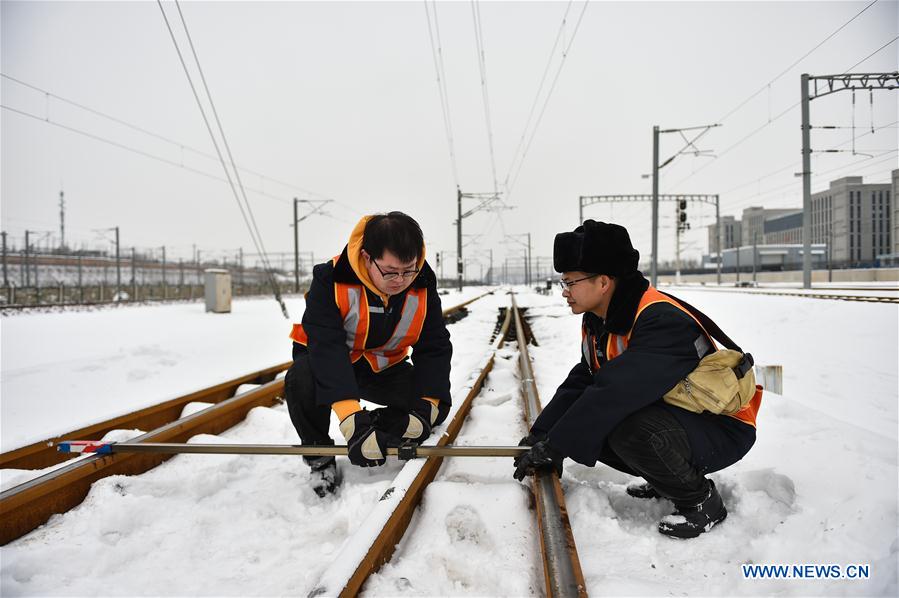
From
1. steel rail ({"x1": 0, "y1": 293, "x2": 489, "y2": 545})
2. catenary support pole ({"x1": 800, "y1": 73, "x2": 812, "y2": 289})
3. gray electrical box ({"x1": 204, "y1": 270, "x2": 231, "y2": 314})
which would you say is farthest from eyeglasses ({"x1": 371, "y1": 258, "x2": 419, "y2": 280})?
catenary support pole ({"x1": 800, "y1": 73, "x2": 812, "y2": 289})

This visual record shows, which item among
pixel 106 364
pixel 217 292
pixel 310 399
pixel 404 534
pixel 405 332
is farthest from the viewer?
pixel 217 292

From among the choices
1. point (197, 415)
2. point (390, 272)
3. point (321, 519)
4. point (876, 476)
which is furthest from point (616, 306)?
point (197, 415)

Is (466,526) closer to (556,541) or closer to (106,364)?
(556,541)

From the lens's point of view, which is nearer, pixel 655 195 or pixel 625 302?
pixel 625 302

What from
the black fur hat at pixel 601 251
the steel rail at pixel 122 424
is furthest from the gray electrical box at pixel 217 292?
the black fur hat at pixel 601 251

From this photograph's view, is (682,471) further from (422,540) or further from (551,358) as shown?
(551,358)

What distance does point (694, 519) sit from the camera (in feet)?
6.12

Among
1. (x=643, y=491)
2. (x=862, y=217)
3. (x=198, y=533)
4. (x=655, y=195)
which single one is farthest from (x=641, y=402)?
(x=862, y=217)

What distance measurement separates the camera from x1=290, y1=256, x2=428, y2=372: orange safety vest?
92.7 inches

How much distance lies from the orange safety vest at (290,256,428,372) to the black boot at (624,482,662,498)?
1.31m

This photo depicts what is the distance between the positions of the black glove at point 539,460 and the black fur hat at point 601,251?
29.8 inches

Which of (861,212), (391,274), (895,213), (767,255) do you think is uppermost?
(767,255)

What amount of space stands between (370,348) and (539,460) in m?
1.12

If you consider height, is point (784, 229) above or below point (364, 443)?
above
